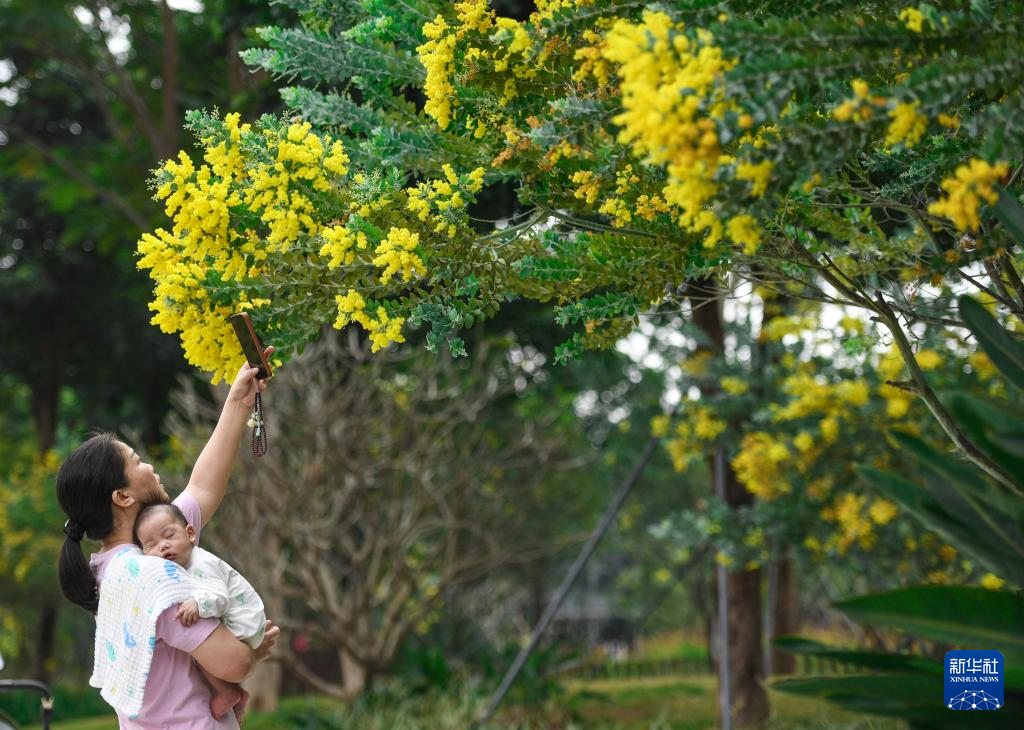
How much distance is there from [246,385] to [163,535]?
0.52 metres

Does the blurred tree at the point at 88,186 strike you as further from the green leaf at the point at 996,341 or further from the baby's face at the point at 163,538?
the green leaf at the point at 996,341

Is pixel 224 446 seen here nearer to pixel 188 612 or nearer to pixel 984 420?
pixel 188 612

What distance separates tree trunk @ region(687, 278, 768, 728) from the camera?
8359mm

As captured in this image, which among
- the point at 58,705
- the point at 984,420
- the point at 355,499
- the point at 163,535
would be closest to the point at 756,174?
the point at 984,420

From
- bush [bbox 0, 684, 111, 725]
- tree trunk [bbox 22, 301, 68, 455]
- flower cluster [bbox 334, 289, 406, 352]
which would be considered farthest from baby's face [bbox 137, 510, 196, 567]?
tree trunk [bbox 22, 301, 68, 455]

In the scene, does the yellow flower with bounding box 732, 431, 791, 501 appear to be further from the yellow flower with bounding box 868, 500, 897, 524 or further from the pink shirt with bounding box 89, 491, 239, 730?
the pink shirt with bounding box 89, 491, 239, 730

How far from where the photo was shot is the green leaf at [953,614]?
6.72 ft

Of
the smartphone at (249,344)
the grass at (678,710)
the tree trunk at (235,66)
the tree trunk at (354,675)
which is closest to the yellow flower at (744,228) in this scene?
the smartphone at (249,344)

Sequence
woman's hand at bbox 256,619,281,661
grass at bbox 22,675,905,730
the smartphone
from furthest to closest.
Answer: grass at bbox 22,675,905,730 → the smartphone → woman's hand at bbox 256,619,281,661

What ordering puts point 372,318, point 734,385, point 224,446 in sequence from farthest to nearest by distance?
point 734,385
point 224,446
point 372,318

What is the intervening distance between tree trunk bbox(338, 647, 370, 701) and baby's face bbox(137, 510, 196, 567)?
265 inches

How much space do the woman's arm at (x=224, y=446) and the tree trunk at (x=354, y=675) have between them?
21.0 feet

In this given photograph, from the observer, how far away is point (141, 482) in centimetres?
278

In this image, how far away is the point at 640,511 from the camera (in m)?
15.8
